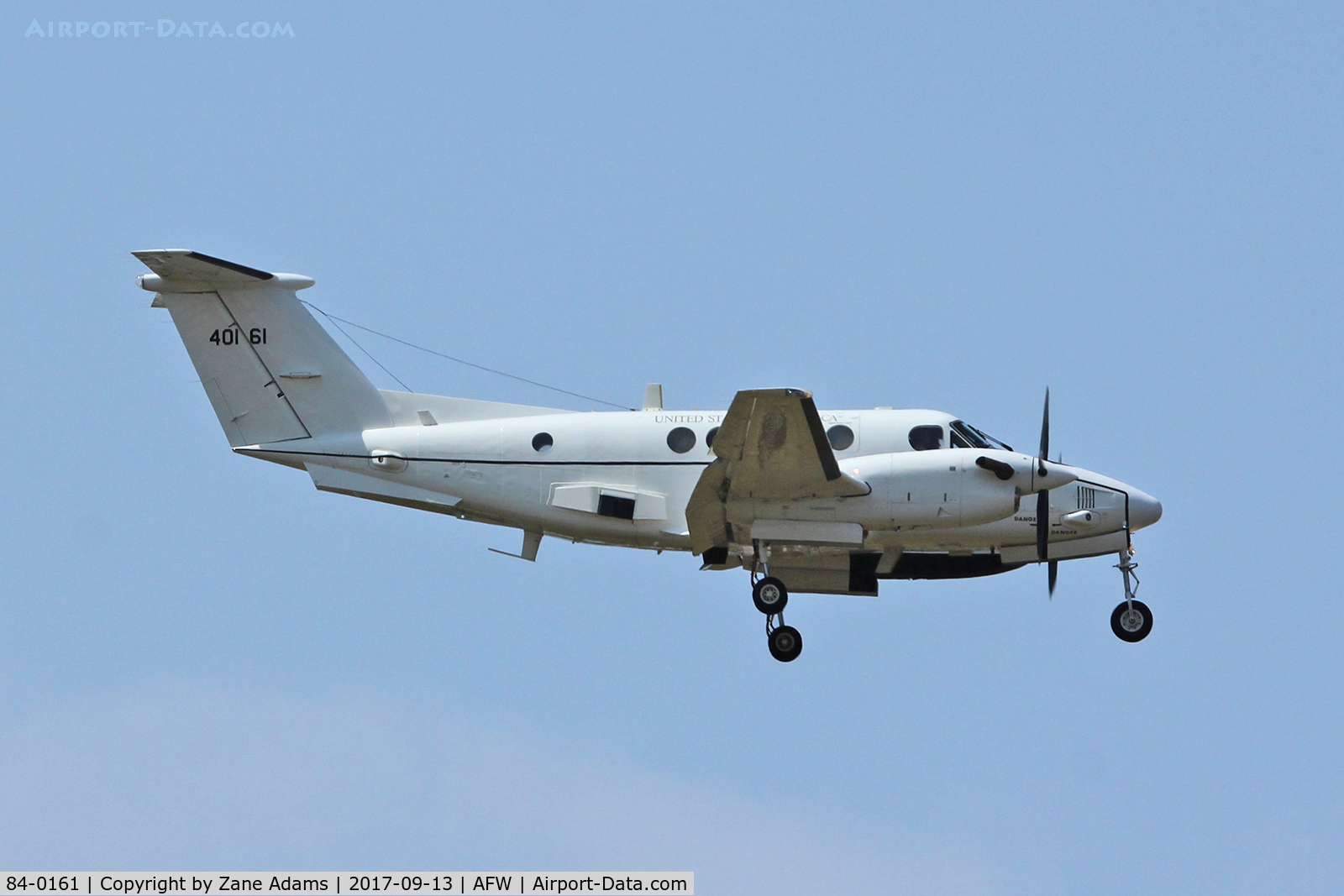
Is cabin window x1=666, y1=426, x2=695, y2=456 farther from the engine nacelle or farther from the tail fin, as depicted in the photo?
the tail fin

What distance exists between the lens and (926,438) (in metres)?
22.7

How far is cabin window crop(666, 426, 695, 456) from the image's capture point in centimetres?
2294

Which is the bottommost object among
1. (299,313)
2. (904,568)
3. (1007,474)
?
(904,568)

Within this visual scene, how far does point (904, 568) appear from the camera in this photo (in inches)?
957

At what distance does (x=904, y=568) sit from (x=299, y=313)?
33.0ft

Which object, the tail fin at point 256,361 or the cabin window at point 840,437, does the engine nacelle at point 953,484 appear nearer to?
the cabin window at point 840,437

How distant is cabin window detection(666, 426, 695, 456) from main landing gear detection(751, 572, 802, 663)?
84.0 inches

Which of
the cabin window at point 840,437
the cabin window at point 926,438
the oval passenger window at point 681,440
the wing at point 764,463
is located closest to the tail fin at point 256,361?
the oval passenger window at point 681,440

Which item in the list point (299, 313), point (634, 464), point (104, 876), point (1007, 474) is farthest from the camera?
point (299, 313)

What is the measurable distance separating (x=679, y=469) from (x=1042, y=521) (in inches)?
206

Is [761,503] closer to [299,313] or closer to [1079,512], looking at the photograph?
[1079,512]

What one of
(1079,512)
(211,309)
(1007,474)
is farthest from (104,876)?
(1079,512)

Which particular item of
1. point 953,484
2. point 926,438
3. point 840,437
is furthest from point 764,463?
point 926,438

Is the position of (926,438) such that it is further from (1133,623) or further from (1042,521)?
(1133,623)
